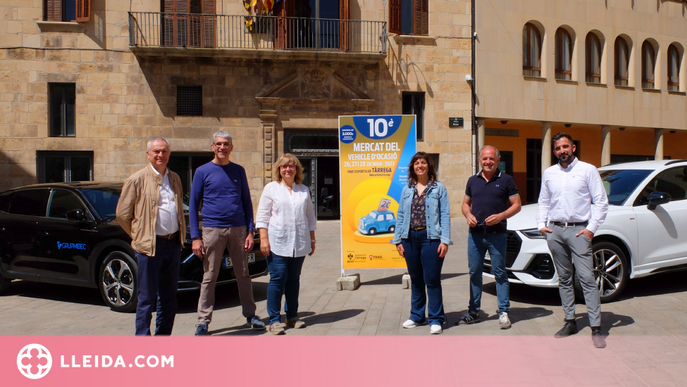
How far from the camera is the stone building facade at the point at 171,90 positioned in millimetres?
18031

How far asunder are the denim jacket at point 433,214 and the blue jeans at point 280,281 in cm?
112

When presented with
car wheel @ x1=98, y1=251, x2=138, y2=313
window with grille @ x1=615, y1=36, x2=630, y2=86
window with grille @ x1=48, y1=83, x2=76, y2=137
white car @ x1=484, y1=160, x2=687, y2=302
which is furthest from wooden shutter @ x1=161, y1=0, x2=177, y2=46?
window with grille @ x1=615, y1=36, x2=630, y2=86

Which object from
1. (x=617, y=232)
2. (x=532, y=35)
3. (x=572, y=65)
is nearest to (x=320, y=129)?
(x=532, y=35)

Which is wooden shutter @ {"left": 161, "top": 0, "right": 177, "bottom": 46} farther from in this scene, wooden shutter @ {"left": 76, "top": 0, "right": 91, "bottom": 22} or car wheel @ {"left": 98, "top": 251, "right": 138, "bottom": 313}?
car wheel @ {"left": 98, "top": 251, "right": 138, "bottom": 313}

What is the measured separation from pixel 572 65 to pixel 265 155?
1287 centimetres

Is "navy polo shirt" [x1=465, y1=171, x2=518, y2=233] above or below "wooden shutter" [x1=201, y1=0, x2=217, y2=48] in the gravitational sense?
below

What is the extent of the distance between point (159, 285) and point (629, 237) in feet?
17.9

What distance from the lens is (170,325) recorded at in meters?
5.11

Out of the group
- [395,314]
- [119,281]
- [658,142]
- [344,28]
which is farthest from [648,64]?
[119,281]

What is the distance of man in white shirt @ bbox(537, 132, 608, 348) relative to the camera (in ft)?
17.2

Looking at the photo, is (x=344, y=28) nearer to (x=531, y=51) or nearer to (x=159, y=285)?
(x=531, y=51)

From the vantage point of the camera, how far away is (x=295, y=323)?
19.3ft

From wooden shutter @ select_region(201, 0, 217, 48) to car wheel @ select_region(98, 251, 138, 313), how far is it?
517 inches

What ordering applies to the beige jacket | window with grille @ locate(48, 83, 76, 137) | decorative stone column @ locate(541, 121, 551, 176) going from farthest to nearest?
decorative stone column @ locate(541, 121, 551, 176), window with grille @ locate(48, 83, 76, 137), the beige jacket
